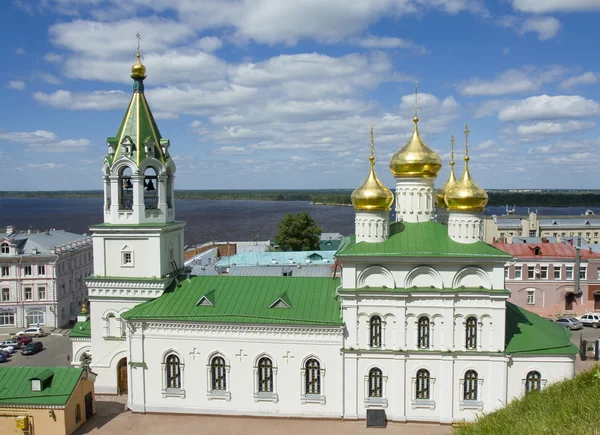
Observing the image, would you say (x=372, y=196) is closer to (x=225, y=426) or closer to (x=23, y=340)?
(x=225, y=426)

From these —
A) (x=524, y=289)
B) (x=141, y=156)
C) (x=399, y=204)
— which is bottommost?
(x=524, y=289)

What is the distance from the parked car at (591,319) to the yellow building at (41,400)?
28106 millimetres

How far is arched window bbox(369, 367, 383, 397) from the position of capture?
696 inches

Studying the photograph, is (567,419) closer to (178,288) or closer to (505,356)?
(505,356)

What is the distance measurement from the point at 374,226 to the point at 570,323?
62.0 feet

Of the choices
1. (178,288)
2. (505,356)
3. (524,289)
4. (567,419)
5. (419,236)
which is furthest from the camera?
(524,289)

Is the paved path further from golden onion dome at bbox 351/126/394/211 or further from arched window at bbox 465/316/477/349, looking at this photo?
golden onion dome at bbox 351/126/394/211

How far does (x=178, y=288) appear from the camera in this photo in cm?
1964

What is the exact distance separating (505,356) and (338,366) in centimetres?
564

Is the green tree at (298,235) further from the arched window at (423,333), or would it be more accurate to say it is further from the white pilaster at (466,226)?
the arched window at (423,333)

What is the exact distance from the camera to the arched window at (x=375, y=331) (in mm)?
17625

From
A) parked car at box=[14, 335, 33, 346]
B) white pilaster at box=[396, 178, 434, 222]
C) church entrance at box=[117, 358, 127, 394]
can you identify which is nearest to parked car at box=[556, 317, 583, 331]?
white pilaster at box=[396, 178, 434, 222]

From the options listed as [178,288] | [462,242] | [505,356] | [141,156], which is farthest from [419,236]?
[141,156]

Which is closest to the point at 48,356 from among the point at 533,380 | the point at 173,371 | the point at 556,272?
the point at 173,371
